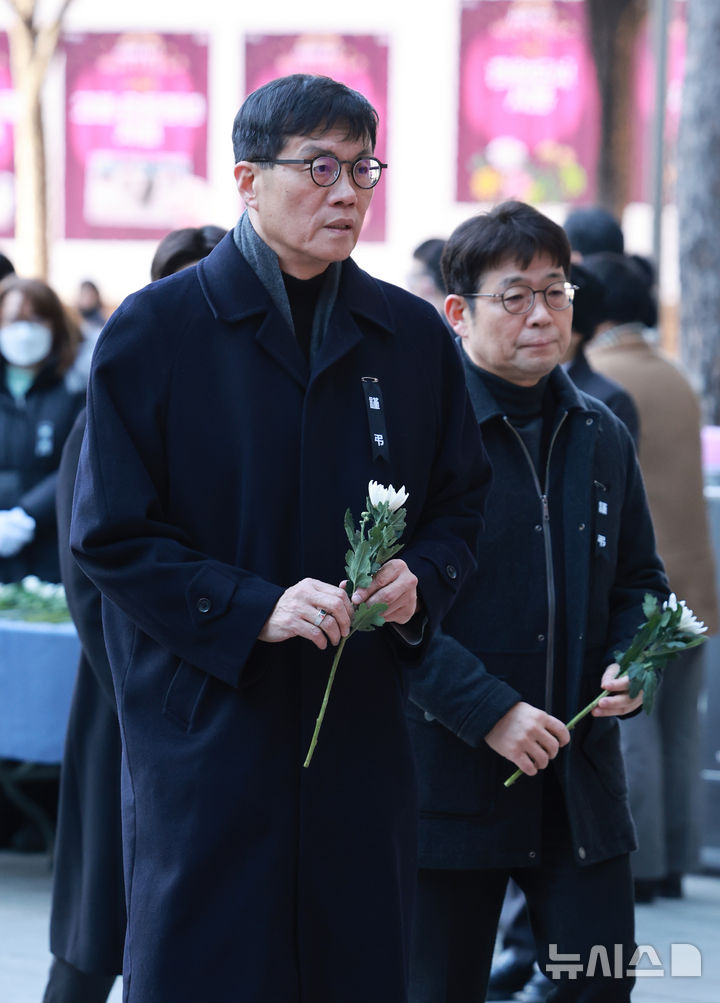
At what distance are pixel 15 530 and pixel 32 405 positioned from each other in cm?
60

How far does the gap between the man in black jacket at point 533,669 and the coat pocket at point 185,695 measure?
68 cm

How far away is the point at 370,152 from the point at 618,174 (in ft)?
47.3

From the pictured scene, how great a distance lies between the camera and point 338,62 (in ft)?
74.5

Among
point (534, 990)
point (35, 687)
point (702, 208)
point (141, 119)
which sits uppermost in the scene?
point (141, 119)

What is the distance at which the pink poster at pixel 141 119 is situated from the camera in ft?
75.9

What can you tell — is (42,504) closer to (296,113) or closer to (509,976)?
(509,976)

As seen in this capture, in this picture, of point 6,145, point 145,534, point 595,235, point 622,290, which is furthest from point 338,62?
point 145,534

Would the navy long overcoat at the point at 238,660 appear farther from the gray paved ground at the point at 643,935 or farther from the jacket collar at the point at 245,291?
the gray paved ground at the point at 643,935

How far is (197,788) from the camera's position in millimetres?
2623

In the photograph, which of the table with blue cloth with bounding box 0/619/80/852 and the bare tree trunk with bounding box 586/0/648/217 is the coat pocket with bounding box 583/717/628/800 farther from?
the bare tree trunk with bounding box 586/0/648/217

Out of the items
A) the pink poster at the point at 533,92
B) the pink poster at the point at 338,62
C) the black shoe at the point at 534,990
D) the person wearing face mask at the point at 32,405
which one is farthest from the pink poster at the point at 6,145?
the black shoe at the point at 534,990

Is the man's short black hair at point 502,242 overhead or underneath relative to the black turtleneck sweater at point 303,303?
overhead

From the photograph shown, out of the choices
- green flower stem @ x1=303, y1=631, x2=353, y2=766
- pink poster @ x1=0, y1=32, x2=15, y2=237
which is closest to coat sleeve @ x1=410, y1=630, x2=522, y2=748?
green flower stem @ x1=303, y1=631, x2=353, y2=766

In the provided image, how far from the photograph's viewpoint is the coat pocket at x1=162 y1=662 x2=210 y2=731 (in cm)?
264
